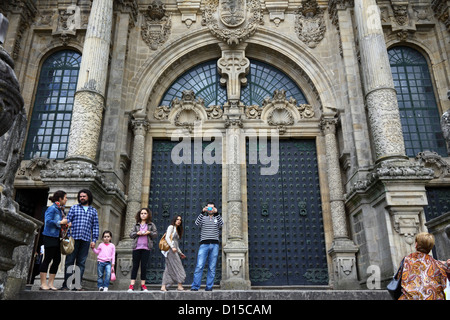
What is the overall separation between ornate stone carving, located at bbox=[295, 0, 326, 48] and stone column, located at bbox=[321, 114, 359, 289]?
336cm

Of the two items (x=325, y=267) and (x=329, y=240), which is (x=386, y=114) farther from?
(x=325, y=267)

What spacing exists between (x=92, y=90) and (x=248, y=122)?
562 cm

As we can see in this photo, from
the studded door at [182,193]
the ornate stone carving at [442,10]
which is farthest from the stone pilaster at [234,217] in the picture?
the ornate stone carving at [442,10]

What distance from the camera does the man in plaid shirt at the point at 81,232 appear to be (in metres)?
6.67

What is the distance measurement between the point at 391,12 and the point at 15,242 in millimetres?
15159

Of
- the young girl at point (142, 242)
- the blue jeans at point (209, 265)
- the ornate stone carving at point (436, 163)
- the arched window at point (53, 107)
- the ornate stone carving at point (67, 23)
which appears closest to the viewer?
the young girl at point (142, 242)

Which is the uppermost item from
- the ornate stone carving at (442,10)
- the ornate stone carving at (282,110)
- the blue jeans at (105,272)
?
the ornate stone carving at (442,10)

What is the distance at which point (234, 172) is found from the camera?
40.9 feet

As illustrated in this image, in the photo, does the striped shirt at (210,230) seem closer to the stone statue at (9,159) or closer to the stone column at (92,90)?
the stone statue at (9,159)

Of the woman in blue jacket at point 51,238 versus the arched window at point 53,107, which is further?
the arched window at point 53,107

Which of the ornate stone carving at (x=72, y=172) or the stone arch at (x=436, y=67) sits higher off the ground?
the stone arch at (x=436, y=67)

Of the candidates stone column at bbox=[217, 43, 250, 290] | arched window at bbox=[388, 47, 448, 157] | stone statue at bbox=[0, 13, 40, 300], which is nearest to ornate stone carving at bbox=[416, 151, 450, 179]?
arched window at bbox=[388, 47, 448, 157]

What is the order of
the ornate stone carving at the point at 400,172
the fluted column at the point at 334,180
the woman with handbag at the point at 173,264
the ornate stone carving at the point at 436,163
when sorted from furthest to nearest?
the ornate stone carving at the point at 436,163, the fluted column at the point at 334,180, the ornate stone carving at the point at 400,172, the woman with handbag at the point at 173,264

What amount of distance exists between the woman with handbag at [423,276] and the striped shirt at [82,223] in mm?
5301
